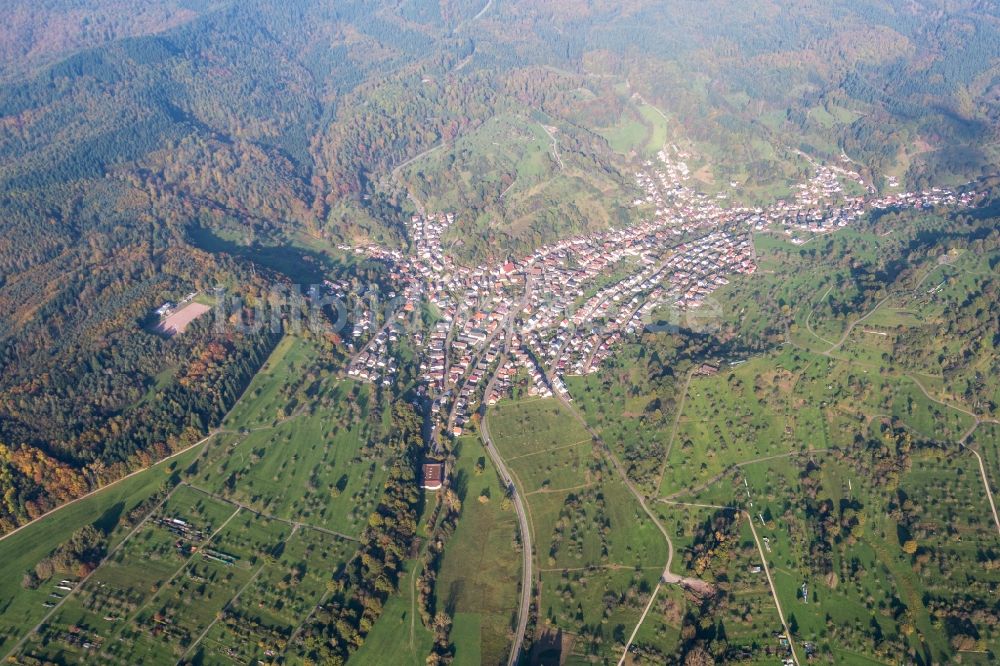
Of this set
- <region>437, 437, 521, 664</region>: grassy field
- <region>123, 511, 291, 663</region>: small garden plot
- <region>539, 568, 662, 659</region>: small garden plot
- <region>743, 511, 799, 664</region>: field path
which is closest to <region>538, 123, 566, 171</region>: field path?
<region>437, 437, 521, 664</region>: grassy field

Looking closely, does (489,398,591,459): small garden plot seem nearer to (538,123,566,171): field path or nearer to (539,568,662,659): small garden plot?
(539,568,662,659): small garden plot

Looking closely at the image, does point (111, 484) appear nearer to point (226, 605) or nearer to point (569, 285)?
point (226, 605)

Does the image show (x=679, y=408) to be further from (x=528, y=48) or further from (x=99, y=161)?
(x=528, y=48)

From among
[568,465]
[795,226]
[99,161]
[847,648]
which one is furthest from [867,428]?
[99,161]

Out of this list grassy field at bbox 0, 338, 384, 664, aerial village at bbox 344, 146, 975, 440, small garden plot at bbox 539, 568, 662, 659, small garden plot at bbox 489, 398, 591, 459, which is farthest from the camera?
aerial village at bbox 344, 146, 975, 440

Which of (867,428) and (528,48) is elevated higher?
(528,48)

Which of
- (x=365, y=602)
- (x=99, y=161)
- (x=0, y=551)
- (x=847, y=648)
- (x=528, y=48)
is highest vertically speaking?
(x=528, y=48)
